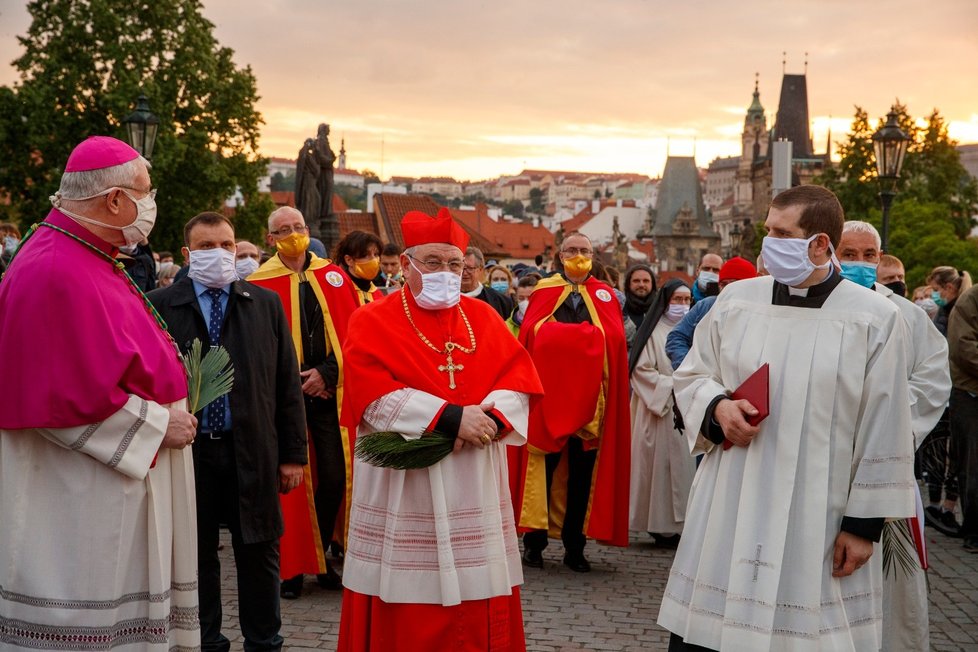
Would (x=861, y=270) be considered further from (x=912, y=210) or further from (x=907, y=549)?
(x=912, y=210)

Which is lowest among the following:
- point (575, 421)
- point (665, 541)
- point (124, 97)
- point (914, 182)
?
point (665, 541)

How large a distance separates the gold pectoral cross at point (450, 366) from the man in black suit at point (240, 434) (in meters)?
0.97

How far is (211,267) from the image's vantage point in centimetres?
554

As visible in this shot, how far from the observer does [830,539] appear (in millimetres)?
4246

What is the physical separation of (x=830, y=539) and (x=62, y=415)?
288cm

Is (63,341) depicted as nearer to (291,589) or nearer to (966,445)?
(291,589)

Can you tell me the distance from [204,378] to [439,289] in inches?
46.2

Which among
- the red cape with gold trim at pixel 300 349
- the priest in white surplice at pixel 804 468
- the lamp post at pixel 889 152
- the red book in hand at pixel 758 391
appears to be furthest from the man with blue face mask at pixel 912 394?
the lamp post at pixel 889 152

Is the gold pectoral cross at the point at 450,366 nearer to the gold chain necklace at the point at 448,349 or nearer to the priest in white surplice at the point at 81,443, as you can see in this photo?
the gold chain necklace at the point at 448,349

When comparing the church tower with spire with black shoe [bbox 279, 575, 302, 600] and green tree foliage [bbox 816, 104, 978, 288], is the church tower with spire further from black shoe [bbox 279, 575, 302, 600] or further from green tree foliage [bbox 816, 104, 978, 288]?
black shoe [bbox 279, 575, 302, 600]

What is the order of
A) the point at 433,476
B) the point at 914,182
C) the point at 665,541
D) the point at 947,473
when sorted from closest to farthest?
the point at 433,476 < the point at 665,541 < the point at 947,473 < the point at 914,182

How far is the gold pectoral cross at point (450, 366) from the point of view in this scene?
17.2 ft

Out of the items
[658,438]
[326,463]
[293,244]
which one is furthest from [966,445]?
[293,244]

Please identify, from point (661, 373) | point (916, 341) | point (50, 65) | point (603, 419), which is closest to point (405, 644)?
point (916, 341)
